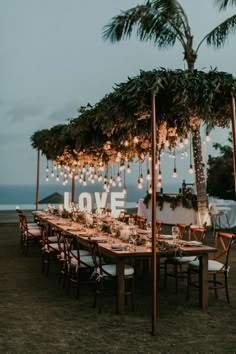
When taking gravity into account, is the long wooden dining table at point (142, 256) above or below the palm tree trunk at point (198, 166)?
below

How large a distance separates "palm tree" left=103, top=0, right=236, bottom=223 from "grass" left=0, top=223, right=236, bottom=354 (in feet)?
21.8

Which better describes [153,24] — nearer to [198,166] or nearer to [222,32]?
[222,32]

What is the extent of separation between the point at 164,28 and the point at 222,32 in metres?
1.66

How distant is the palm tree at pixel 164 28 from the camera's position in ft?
42.0

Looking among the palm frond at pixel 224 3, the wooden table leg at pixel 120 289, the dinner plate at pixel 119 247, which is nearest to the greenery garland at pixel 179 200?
the palm frond at pixel 224 3

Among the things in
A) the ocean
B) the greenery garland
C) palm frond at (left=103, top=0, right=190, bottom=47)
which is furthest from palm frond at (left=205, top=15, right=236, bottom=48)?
the greenery garland

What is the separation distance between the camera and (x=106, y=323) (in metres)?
5.05

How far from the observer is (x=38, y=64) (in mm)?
42312

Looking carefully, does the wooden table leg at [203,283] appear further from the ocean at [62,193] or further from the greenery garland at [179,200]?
the greenery garland at [179,200]

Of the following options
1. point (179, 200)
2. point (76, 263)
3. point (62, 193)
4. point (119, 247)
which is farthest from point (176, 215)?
point (62, 193)

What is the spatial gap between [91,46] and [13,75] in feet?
27.0

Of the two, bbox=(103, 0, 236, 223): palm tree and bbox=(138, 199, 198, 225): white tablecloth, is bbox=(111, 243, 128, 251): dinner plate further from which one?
bbox=(138, 199, 198, 225): white tablecloth

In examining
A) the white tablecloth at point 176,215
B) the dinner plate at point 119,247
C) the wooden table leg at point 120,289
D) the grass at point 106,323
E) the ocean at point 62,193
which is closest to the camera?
the grass at point 106,323

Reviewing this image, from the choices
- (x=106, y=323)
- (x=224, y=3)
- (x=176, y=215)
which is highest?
(x=224, y=3)
